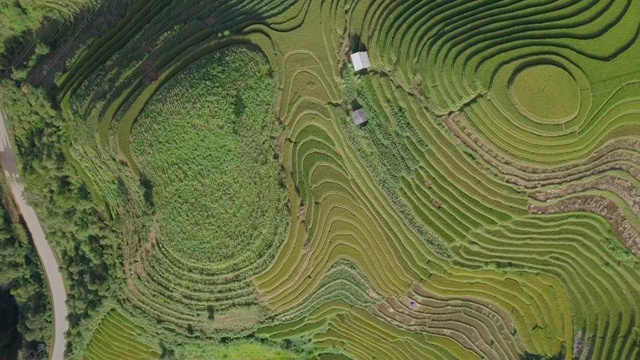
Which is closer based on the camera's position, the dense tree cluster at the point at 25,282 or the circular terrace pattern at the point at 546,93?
the circular terrace pattern at the point at 546,93

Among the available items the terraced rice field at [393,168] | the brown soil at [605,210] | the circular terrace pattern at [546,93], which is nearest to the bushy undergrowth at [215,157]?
the terraced rice field at [393,168]

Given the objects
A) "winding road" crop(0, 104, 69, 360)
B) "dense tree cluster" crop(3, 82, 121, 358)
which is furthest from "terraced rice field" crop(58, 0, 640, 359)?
"winding road" crop(0, 104, 69, 360)

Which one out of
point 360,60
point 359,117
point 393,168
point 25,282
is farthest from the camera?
point 25,282

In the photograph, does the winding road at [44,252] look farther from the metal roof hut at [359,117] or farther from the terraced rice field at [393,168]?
the metal roof hut at [359,117]

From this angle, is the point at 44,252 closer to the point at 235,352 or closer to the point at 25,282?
the point at 25,282

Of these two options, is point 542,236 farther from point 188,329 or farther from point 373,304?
point 188,329

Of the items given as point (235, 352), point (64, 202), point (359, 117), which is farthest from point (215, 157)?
point (235, 352)
